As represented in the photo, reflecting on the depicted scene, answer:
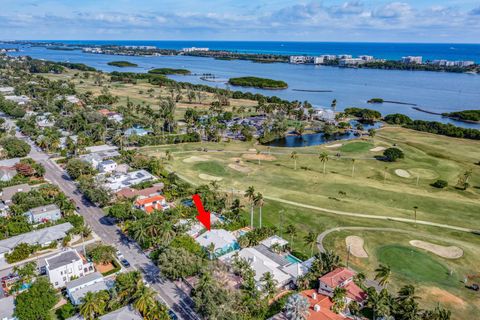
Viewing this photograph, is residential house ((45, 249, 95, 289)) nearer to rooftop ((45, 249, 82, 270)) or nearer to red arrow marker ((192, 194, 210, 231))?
rooftop ((45, 249, 82, 270))

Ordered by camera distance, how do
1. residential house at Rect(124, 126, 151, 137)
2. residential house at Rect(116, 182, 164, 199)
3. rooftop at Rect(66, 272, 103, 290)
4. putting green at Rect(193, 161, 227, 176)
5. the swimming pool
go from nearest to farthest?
rooftop at Rect(66, 272, 103, 290), the swimming pool, residential house at Rect(116, 182, 164, 199), putting green at Rect(193, 161, 227, 176), residential house at Rect(124, 126, 151, 137)

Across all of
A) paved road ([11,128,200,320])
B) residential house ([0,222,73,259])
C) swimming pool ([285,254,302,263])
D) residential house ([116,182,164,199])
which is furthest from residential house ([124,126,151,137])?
swimming pool ([285,254,302,263])

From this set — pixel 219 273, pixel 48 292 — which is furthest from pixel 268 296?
pixel 48 292

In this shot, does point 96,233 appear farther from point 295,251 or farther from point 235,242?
point 295,251

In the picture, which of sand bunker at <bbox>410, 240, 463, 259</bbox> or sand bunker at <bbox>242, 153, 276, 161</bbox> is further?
sand bunker at <bbox>242, 153, 276, 161</bbox>

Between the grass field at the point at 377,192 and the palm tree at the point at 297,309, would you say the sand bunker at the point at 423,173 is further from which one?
the palm tree at the point at 297,309

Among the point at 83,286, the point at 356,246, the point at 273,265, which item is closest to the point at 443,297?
the point at 356,246

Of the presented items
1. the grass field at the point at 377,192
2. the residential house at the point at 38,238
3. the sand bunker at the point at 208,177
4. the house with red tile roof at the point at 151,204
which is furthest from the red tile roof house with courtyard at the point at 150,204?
the sand bunker at the point at 208,177

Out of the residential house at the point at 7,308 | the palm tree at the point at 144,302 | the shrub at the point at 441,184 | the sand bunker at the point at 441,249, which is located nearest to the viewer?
the palm tree at the point at 144,302
